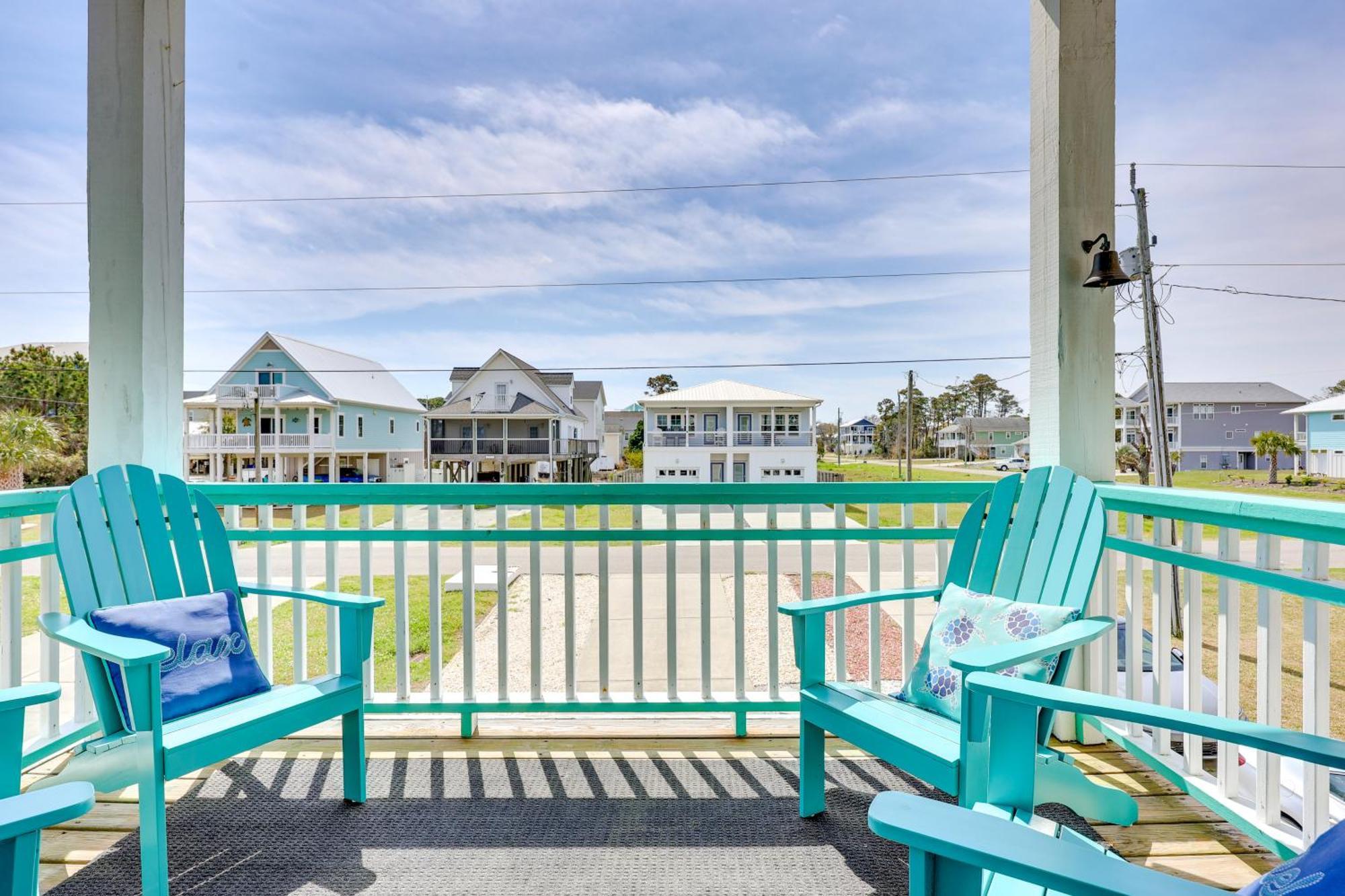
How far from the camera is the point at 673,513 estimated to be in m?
2.40

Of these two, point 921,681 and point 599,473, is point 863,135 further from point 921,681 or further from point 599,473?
point 921,681

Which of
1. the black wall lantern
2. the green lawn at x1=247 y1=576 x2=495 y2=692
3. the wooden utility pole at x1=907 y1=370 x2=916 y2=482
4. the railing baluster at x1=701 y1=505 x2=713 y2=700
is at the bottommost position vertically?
the green lawn at x1=247 y1=576 x2=495 y2=692

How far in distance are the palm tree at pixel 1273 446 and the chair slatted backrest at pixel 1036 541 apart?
2.19 feet

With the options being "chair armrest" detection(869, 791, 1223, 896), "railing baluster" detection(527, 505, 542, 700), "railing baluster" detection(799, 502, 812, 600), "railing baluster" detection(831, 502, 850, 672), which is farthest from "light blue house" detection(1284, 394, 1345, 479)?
"railing baluster" detection(527, 505, 542, 700)

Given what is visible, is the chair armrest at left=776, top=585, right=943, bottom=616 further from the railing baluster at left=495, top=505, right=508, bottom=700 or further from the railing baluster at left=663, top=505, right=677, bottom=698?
the railing baluster at left=495, top=505, right=508, bottom=700

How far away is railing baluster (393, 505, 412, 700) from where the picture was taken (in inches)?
92.8

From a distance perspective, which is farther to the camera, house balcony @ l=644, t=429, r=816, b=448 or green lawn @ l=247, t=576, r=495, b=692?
green lawn @ l=247, t=576, r=495, b=692

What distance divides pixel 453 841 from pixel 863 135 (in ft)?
13.5

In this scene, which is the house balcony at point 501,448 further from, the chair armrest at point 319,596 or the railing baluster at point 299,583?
the chair armrest at point 319,596

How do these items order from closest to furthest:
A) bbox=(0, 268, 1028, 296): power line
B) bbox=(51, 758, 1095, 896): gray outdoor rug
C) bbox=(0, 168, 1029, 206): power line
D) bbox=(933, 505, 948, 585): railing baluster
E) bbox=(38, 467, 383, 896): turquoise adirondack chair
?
bbox=(38, 467, 383, 896): turquoise adirondack chair < bbox=(51, 758, 1095, 896): gray outdoor rug < bbox=(933, 505, 948, 585): railing baluster < bbox=(0, 168, 1029, 206): power line < bbox=(0, 268, 1028, 296): power line

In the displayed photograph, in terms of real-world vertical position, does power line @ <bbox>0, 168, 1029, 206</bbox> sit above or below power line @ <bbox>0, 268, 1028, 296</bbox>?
above

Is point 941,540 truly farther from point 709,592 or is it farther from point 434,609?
point 434,609

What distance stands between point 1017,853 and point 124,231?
9.74 ft

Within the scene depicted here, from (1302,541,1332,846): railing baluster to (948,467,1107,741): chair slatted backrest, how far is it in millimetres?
409
